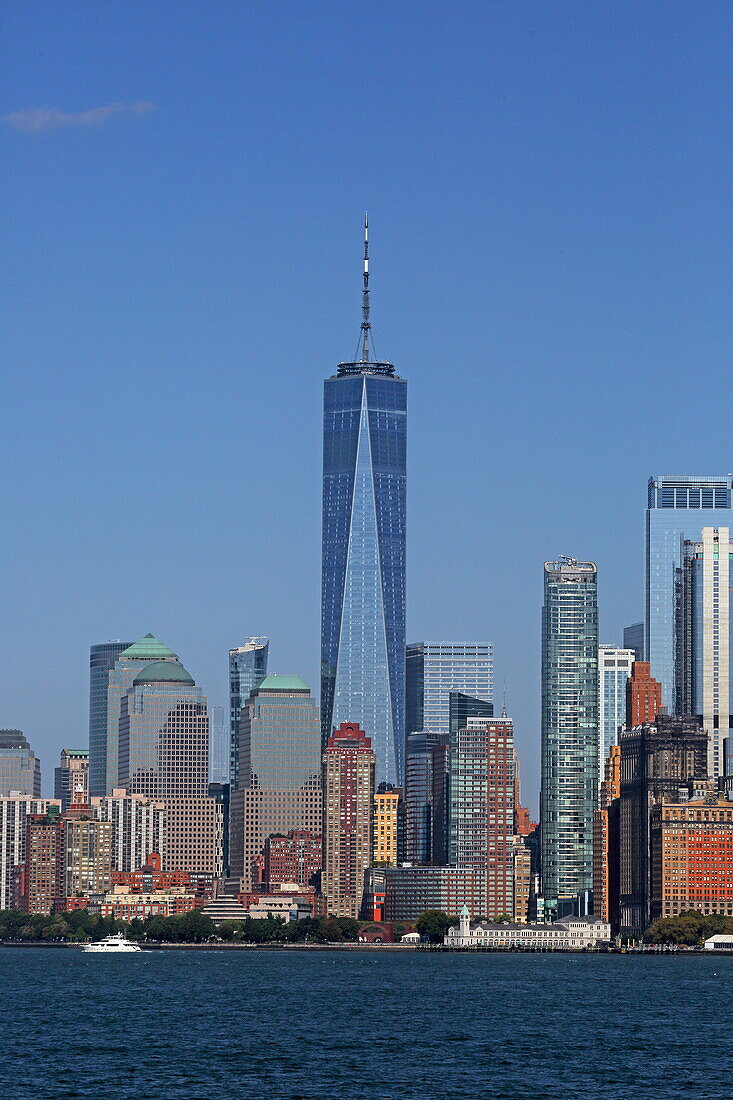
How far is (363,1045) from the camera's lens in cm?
12662

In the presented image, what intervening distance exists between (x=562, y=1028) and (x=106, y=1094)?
44721 millimetres

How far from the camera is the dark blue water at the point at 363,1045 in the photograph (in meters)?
106

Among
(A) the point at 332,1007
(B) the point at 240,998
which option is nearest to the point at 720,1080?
(A) the point at 332,1007

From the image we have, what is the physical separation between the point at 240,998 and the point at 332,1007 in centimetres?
1439

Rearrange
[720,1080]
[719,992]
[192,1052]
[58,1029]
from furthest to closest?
1. [719,992]
2. [58,1029]
3. [192,1052]
4. [720,1080]

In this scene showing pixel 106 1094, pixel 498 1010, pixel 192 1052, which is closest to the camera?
pixel 106 1094

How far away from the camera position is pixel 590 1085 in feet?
354

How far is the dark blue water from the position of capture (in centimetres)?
10606

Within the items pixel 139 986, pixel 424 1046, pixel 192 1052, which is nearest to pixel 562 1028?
pixel 424 1046

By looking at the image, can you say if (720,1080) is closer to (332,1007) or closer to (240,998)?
(332,1007)

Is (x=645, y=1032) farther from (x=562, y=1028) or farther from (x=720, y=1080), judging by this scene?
(x=720, y=1080)

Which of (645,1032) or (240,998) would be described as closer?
(645,1032)

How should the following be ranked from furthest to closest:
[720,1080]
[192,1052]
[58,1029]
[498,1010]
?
[498,1010]
[58,1029]
[192,1052]
[720,1080]

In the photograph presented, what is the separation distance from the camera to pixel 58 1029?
138 m
